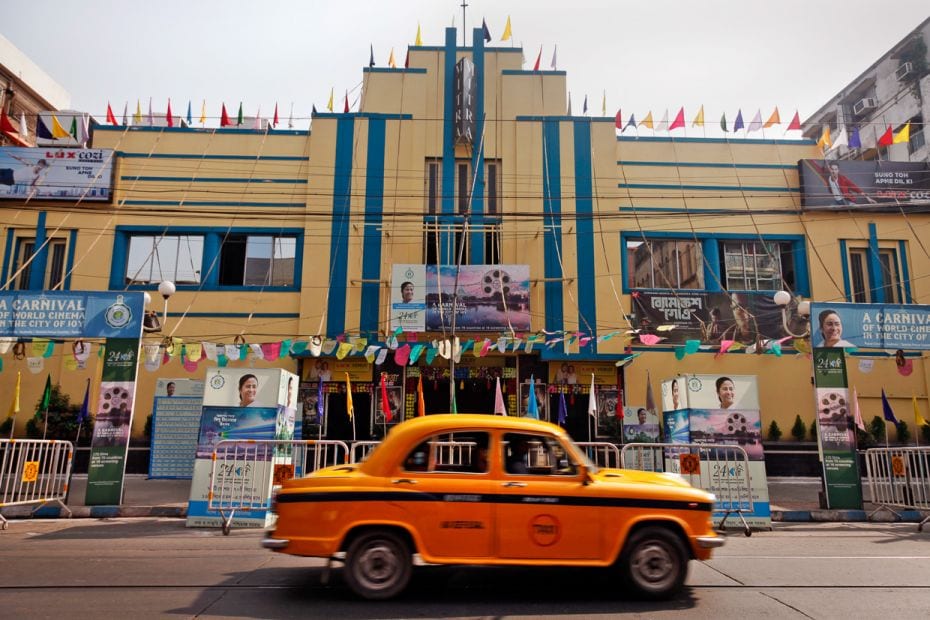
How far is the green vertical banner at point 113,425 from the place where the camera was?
12977 millimetres

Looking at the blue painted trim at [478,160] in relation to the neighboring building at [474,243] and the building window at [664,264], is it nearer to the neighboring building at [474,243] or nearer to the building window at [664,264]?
the neighboring building at [474,243]

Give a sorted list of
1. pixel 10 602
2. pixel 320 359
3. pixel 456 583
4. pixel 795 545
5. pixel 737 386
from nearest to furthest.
A: pixel 10 602 → pixel 456 583 → pixel 795 545 → pixel 737 386 → pixel 320 359

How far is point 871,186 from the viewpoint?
75.9ft

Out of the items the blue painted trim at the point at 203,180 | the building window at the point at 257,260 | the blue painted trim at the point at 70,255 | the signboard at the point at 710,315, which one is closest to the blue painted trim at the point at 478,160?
the signboard at the point at 710,315

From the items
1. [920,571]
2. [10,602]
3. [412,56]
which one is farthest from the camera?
[412,56]

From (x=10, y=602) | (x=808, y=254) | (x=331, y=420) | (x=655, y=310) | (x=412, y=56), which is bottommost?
(x=10, y=602)

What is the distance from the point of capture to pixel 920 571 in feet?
25.5

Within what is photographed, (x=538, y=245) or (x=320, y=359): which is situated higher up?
(x=538, y=245)

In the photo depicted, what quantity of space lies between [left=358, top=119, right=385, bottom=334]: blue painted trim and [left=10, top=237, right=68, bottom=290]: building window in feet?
32.2

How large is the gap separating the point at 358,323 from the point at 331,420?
10.8 ft

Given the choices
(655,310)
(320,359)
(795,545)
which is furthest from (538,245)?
(795,545)

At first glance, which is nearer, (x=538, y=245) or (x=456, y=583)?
(x=456, y=583)

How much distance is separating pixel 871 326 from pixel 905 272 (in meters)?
11.0

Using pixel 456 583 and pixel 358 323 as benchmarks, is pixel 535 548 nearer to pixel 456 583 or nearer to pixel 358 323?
pixel 456 583
